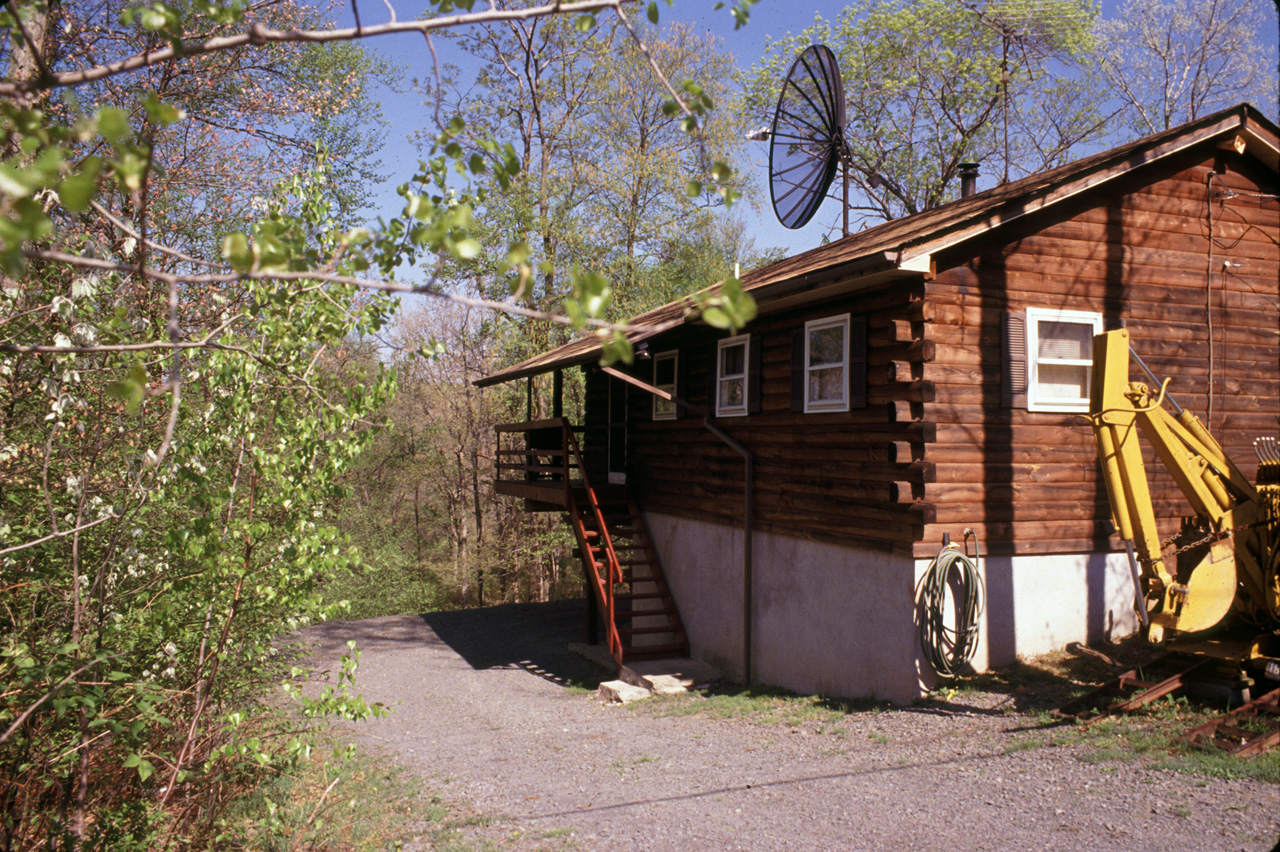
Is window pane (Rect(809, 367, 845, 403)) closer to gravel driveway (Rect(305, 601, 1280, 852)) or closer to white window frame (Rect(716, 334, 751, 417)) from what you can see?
white window frame (Rect(716, 334, 751, 417))

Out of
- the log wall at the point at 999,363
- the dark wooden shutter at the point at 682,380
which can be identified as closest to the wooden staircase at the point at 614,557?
the dark wooden shutter at the point at 682,380

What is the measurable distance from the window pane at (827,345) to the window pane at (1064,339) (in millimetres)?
2199

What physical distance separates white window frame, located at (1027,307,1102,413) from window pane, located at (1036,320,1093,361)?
0.17ft

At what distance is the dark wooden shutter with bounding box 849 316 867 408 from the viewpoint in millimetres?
9742

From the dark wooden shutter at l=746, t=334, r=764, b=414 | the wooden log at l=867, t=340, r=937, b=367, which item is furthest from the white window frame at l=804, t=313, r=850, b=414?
the dark wooden shutter at l=746, t=334, r=764, b=414

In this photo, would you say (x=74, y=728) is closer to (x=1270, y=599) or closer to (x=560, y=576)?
(x=1270, y=599)

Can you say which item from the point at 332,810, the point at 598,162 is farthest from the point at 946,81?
the point at 332,810

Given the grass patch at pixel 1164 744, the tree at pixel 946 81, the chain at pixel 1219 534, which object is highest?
the tree at pixel 946 81

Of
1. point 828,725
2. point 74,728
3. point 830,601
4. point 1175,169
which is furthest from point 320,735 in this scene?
point 1175,169

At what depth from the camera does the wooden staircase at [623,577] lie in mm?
13492

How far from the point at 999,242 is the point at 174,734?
8.99 metres

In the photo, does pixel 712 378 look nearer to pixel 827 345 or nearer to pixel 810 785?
pixel 827 345

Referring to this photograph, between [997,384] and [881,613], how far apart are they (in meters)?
2.87

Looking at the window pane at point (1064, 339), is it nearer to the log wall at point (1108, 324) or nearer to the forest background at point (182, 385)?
the log wall at point (1108, 324)
